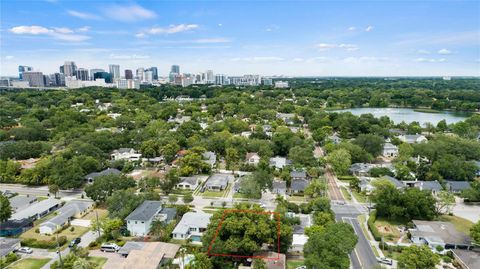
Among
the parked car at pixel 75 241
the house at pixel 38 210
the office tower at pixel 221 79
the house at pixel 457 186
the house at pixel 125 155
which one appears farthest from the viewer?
the office tower at pixel 221 79

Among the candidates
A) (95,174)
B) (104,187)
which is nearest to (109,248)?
(104,187)

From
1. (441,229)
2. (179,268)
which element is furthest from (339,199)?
(179,268)

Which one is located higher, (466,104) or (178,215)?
(466,104)

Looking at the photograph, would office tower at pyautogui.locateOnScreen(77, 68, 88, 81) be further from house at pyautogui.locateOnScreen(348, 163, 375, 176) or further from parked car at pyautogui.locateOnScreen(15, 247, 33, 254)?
house at pyautogui.locateOnScreen(348, 163, 375, 176)

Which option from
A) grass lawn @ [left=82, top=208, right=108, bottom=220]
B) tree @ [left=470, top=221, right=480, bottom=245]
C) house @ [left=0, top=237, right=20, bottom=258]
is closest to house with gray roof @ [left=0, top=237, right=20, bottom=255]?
house @ [left=0, top=237, right=20, bottom=258]

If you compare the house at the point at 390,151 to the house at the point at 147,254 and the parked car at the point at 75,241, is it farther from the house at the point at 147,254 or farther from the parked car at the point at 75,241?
the parked car at the point at 75,241

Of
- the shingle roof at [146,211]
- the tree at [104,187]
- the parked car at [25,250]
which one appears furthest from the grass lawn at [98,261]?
the tree at [104,187]

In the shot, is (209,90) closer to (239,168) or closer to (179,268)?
(239,168)

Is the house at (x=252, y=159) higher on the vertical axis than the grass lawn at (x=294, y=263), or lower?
higher
